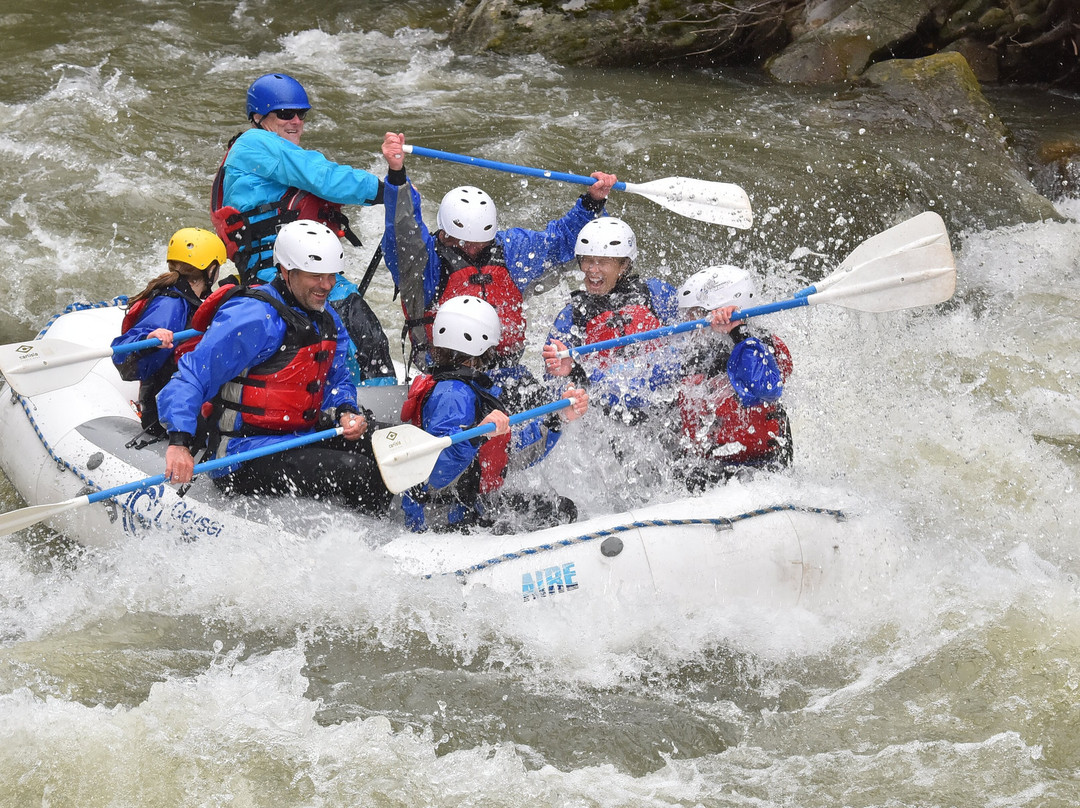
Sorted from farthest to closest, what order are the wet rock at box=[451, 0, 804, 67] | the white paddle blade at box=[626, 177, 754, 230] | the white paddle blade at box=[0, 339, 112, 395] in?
the wet rock at box=[451, 0, 804, 67], the white paddle blade at box=[626, 177, 754, 230], the white paddle blade at box=[0, 339, 112, 395]

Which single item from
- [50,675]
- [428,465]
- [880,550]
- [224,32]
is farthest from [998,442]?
[224,32]

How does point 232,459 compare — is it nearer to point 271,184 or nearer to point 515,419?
point 515,419

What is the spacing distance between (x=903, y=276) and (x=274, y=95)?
3116 mm

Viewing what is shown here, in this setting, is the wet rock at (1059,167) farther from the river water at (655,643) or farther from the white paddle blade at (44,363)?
the white paddle blade at (44,363)

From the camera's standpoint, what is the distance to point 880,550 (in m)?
4.42

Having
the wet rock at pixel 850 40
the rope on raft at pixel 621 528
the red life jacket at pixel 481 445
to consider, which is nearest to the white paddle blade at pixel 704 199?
the red life jacket at pixel 481 445

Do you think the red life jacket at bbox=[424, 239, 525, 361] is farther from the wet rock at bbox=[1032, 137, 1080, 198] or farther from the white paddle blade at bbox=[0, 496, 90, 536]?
the wet rock at bbox=[1032, 137, 1080, 198]

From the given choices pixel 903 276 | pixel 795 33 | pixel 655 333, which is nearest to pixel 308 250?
pixel 655 333

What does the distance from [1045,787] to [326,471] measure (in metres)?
2.98

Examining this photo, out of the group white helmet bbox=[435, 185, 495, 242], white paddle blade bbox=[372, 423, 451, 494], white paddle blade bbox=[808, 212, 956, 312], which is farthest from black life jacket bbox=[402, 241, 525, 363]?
white paddle blade bbox=[808, 212, 956, 312]

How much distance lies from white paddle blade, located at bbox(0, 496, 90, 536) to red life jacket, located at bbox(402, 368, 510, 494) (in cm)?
134

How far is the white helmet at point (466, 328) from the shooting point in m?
4.35

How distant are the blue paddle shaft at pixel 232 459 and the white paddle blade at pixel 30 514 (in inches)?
2.8

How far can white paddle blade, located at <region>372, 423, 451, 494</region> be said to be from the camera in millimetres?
4156
